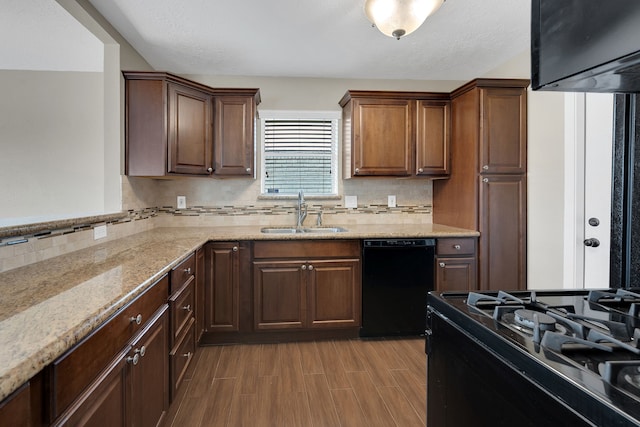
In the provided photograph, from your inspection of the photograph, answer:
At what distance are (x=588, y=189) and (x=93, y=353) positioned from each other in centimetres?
280

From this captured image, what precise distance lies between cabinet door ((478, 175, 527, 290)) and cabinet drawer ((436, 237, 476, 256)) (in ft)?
0.25

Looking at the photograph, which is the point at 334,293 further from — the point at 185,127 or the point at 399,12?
the point at 399,12

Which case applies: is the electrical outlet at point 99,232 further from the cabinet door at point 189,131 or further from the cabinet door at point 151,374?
the cabinet door at point 151,374

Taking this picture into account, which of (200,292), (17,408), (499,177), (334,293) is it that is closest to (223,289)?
(200,292)

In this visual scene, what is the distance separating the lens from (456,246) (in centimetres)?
285

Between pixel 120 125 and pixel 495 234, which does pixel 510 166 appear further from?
pixel 120 125

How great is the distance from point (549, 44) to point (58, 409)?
1.42 meters

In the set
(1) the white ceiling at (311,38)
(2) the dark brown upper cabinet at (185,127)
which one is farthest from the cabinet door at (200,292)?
(1) the white ceiling at (311,38)

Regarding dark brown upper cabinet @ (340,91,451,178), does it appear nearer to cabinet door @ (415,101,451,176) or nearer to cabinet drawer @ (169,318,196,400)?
cabinet door @ (415,101,451,176)

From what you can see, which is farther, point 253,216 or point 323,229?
point 253,216

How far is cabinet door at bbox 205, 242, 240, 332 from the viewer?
2.70 metres

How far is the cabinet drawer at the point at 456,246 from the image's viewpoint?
9.34ft

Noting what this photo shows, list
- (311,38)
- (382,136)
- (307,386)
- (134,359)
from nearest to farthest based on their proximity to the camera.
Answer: (134,359), (307,386), (311,38), (382,136)

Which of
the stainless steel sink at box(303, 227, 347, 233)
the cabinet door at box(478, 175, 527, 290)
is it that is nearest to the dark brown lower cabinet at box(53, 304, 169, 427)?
the stainless steel sink at box(303, 227, 347, 233)
